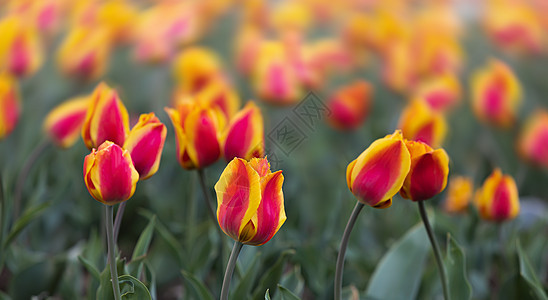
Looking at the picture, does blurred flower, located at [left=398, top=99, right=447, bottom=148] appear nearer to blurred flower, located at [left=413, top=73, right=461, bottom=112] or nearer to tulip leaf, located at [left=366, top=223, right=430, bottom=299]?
tulip leaf, located at [left=366, top=223, right=430, bottom=299]

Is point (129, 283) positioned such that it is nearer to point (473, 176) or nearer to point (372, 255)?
point (372, 255)

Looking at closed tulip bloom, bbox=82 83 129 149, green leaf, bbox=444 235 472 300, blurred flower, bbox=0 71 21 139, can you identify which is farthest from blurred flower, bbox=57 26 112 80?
green leaf, bbox=444 235 472 300

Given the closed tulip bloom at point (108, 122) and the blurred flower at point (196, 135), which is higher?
the closed tulip bloom at point (108, 122)

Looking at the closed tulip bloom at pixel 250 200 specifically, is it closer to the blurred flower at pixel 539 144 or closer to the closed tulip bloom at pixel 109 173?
the closed tulip bloom at pixel 109 173

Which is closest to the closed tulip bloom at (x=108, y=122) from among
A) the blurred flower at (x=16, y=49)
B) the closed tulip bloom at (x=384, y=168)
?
the closed tulip bloom at (x=384, y=168)

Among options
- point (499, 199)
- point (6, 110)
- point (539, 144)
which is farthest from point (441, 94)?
point (6, 110)

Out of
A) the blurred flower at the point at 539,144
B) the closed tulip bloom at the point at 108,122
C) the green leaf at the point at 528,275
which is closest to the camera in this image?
the closed tulip bloom at the point at 108,122
